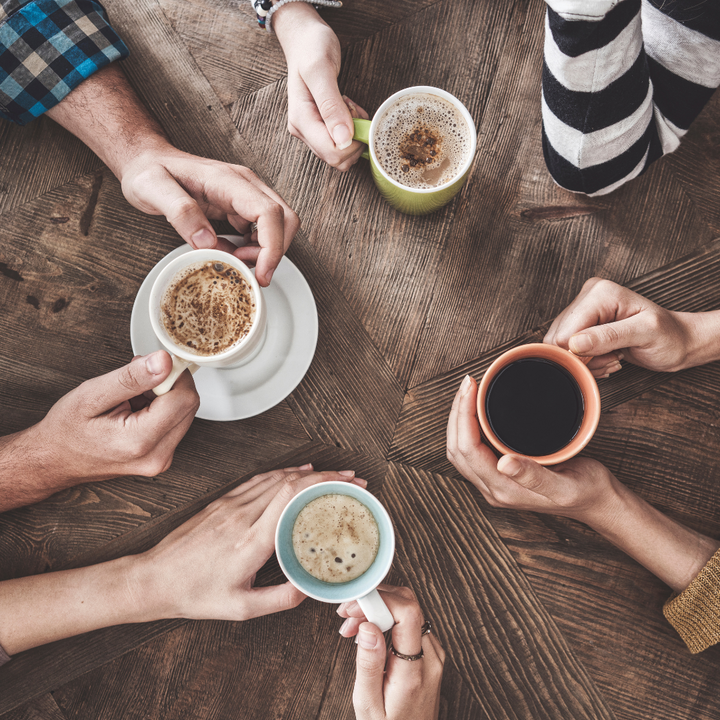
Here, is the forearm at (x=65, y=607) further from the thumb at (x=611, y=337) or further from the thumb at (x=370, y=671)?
the thumb at (x=611, y=337)

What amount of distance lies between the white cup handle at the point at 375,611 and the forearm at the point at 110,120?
3.30ft

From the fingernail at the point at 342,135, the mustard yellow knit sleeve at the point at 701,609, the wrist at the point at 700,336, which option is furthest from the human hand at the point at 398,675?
the fingernail at the point at 342,135

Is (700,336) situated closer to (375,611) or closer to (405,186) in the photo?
(405,186)

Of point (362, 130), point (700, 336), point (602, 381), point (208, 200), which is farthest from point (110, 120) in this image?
point (700, 336)

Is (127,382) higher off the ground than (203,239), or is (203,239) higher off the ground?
(203,239)

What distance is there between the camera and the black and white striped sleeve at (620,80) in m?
0.82

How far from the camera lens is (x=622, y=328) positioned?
3.18 feet

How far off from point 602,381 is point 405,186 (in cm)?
64

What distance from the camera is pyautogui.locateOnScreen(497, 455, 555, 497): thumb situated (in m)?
0.83

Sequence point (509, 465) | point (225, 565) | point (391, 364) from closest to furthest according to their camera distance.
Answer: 1. point (509, 465)
2. point (225, 565)
3. point (391, 364)

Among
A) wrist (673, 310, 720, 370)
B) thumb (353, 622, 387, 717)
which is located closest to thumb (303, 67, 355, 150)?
A: wrist (673, 310, 720, 370)

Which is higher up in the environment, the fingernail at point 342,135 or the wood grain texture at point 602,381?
the fingernail at point 342,135

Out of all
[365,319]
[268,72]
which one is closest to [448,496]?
[365,319]

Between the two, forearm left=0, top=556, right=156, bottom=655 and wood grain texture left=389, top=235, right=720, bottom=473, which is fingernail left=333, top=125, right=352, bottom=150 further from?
forearm left=0, top=556, right=156, bottom=655
